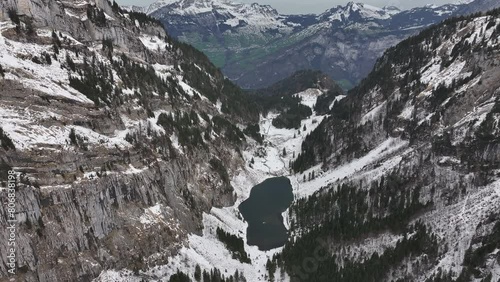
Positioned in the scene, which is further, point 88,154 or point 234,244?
point 234,244

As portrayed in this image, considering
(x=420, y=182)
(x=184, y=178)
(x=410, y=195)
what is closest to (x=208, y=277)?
(x=184, y=178)

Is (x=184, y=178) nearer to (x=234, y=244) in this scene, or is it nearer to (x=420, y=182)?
(x=234, y=244)

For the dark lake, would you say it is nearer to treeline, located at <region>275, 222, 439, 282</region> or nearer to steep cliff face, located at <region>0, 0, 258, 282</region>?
steep cliff face, located at <region>0, 0, 258, 282</region>

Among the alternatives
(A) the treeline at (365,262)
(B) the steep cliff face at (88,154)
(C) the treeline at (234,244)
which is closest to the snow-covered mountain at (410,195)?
(A) the treeline at (365,262)

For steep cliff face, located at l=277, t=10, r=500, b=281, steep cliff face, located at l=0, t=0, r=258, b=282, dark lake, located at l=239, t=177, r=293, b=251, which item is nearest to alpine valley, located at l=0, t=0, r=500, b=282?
steep cliff face, located at l=0, t=0, r=258, b=282

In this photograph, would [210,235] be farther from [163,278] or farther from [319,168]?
[319,168]

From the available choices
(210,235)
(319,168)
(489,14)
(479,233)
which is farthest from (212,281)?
(489,14)

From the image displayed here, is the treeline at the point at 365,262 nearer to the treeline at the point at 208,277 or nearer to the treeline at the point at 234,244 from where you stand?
the treeline at the point at 234,244
